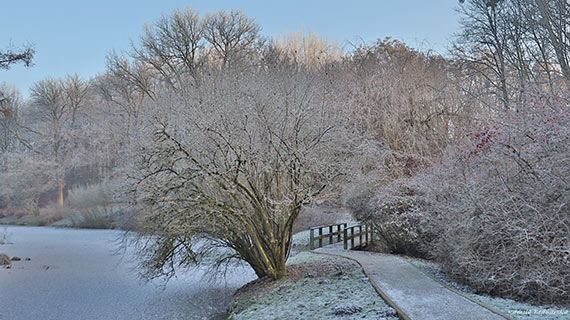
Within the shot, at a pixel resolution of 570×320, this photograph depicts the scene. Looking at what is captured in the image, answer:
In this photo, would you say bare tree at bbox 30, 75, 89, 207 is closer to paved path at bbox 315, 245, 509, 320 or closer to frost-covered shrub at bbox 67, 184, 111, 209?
frost-covered shrub at bbox 67, 184, 111, 209

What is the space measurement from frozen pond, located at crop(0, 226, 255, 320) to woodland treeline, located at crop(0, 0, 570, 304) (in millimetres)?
850

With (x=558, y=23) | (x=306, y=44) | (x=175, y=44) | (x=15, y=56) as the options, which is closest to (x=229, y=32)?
(x=175, y=44)

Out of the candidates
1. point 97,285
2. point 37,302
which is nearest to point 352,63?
point 97,285

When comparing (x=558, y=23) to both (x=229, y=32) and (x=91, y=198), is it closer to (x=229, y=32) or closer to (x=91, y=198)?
(x=229, y=32)

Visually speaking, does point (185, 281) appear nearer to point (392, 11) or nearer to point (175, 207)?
point (175, 207)

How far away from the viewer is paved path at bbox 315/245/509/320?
18.3ft

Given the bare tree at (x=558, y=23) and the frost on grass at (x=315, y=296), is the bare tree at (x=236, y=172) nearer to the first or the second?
the frost on grass at (x=315, y=296)

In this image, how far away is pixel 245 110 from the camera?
29.5 feet

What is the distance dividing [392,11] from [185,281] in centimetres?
1322

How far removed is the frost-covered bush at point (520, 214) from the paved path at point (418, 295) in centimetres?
63

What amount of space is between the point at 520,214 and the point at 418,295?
1.91 metres

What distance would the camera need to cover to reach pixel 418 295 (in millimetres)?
6652

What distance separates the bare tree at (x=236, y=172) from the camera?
334 inches

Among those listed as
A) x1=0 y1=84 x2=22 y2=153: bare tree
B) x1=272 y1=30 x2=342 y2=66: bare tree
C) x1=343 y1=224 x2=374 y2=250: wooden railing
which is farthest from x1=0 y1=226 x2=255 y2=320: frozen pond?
x1=0 y1=84 x2=22 y2=153: bare tree
